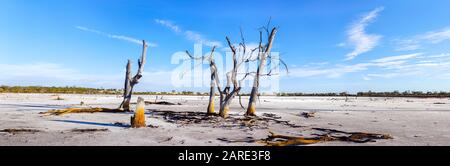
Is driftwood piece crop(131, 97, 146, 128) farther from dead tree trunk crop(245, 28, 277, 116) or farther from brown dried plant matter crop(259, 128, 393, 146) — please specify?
dead tree trunk crop(245, 28, 277, 116)

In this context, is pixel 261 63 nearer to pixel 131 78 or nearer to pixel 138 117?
pixel 138 117

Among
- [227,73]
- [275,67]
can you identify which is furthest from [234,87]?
[275,67]

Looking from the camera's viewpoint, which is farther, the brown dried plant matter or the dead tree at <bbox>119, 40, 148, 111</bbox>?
the dead tree at <bbox>119, 40, 148, 111</bbox>

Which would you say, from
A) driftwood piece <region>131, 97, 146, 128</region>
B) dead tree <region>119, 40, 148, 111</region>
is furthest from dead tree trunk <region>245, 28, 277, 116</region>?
dead tree <region>119, 40, 148, 111</region>

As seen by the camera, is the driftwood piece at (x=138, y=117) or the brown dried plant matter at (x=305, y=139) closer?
the brown dried plant matter at (x=305, y=139)

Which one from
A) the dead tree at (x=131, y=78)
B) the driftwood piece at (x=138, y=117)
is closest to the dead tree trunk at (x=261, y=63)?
the driftwood piece at (x=138, y=117)

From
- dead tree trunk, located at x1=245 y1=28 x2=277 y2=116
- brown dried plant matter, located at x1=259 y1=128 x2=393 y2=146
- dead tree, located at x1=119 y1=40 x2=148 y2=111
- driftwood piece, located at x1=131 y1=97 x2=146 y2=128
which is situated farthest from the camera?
dead tree, located at x1=119 y1=40 x2=148 y2=111

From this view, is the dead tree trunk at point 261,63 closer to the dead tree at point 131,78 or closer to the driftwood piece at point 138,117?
the driftwood piece at point 138,117

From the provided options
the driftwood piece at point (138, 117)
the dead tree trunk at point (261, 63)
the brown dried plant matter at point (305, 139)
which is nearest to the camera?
the brown dried plant matter at point (305, 139)

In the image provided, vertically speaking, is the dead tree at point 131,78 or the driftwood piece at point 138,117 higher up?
the dead tree at point 131,78

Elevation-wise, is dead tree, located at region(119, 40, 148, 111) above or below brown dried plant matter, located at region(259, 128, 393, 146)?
above

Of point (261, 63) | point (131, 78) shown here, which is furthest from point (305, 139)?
point (131, 78)

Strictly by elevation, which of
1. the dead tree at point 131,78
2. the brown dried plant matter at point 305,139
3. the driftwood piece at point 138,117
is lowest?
the brown dried plant matter at point 305,139
